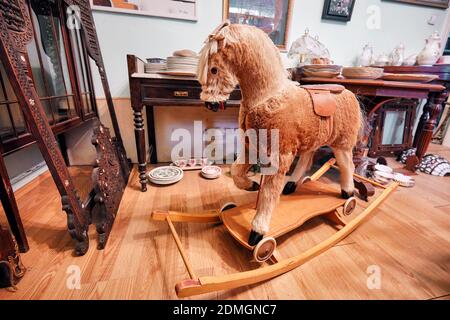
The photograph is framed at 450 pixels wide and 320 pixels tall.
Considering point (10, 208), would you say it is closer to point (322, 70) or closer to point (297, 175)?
point (297, 175)

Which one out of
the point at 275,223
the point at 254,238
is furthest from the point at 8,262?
the point at 275,223

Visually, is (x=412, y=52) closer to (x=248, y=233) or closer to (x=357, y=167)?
(x=357, y=167)

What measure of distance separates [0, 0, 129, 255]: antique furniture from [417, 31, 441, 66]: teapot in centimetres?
222

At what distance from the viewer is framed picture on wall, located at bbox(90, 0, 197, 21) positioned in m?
1.23

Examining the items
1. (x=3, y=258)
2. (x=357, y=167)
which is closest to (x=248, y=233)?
(x=3, y=258)

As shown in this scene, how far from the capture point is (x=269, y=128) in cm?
65

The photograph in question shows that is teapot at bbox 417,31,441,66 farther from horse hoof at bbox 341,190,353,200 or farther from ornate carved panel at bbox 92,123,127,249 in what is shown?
ornate carved panel at bbox 92,123,127,249

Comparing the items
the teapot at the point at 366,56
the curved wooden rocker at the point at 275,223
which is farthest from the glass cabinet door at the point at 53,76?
the teapot at the point at 366,56

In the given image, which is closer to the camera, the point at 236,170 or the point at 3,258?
the point at 3,258

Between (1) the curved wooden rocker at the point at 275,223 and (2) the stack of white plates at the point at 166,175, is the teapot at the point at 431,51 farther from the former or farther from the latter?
(2) the stack of white plates at the point at 166,175

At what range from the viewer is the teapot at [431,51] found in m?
1.51

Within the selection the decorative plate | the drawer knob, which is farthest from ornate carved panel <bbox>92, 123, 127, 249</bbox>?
the decorative plate
